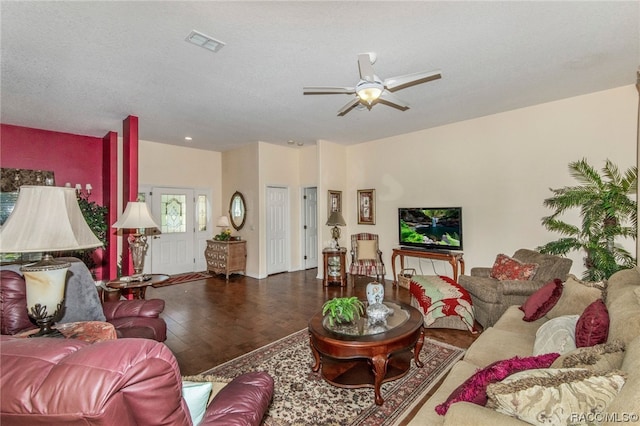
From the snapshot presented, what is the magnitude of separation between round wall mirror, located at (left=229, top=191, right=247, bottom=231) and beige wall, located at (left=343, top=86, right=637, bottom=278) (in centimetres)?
291

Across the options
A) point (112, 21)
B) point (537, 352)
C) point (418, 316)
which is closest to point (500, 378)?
point (537, 352)

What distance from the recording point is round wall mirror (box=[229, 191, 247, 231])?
22.1 ft

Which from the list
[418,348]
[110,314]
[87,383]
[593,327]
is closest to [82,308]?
[110,314]

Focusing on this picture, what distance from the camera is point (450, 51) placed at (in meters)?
2.77

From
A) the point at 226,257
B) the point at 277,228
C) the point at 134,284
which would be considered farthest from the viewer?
the point at 277,228

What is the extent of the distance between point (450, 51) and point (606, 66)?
1.79 m

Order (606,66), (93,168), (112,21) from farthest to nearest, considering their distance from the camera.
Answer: (93,168), (606,66), (112,21)

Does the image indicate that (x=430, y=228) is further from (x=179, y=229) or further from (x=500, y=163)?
(x=179, y=229)

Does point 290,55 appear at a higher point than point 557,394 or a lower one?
higher

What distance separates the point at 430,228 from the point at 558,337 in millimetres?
3510

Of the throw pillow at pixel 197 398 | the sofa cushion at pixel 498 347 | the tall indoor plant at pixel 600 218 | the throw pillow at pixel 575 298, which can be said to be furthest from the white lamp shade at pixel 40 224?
the tall indoor plant at pixel 600 218

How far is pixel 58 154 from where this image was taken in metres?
5.33

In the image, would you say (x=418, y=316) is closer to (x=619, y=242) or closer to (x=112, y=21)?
(x=619, y=242)

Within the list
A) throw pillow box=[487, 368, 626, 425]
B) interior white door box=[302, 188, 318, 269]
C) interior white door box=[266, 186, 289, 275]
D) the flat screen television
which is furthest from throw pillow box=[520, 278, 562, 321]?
interior white door box=[302, 188, 318, 269]
